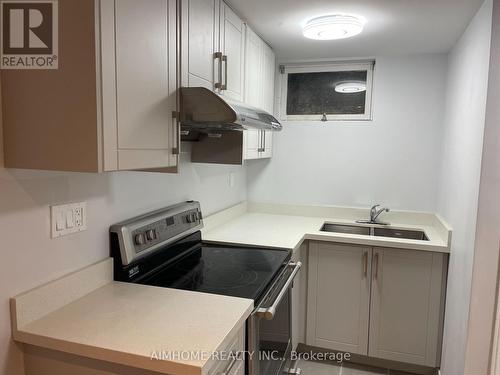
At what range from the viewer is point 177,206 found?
6.41 feet

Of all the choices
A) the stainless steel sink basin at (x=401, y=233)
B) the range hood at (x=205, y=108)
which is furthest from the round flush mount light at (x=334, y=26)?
the stainless steel sink basin at (x=401, y=233)

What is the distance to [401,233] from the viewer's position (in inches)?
111

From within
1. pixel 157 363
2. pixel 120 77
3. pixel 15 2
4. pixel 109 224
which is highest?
pixel 15 2

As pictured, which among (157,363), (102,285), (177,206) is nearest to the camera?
(157,363)

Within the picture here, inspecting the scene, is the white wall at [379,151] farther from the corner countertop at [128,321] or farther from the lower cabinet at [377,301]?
the corner countertop at [128,321]

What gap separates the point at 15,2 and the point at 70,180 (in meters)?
0.57

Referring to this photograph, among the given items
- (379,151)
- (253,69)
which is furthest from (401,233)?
(253,69)

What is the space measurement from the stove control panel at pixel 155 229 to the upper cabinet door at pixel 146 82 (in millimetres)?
380

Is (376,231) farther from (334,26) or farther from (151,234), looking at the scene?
(151,234)

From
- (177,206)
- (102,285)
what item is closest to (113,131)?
(102,285)

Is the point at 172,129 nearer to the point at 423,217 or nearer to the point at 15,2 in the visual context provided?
the point at 15,2

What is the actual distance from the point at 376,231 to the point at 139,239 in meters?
1.99

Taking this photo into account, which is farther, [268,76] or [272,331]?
[268,76]

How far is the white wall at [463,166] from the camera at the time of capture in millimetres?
1746
